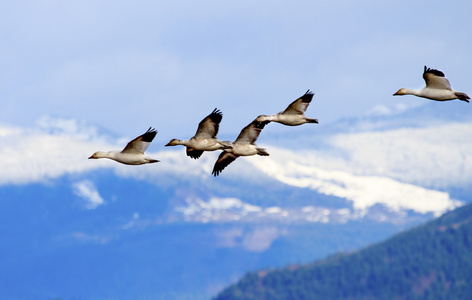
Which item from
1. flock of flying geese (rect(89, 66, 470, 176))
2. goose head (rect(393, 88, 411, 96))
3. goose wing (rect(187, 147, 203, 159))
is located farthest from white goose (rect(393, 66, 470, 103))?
goose wing (rect(187, 147, 203, 159))

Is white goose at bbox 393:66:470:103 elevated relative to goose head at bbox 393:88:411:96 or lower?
lower

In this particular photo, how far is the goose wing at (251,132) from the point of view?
202 feet

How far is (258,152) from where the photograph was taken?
59.9 m

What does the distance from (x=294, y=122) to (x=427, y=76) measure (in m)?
7.86

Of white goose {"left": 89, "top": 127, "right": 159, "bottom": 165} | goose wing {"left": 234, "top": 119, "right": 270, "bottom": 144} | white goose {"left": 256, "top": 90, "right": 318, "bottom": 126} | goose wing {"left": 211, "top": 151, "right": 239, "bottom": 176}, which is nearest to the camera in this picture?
white goose {"left": 89, "top": 127, "right": 159, "bottom": 165}

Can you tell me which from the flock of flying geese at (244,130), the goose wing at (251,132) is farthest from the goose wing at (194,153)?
the goose wing at (251,132)

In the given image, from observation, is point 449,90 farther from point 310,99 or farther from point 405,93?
point 310,99

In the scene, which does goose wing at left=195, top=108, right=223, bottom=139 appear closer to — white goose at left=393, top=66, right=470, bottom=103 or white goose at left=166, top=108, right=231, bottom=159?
white goose at left=166, top=108, right=231, bottom=159

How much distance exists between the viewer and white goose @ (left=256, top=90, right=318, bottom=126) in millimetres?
59625

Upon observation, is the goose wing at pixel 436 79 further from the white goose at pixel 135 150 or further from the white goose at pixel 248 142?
the white goose at pixel 135 150

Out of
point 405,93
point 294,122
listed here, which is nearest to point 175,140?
point 294,122

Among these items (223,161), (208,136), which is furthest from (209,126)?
(223,161)

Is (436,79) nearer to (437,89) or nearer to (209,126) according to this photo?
(437,89)

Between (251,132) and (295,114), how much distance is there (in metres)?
3.09
